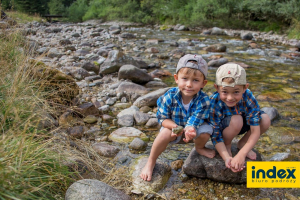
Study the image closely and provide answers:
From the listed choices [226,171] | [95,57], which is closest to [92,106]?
[226,171]

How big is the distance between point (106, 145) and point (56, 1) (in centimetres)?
4234

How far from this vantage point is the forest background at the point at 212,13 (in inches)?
577

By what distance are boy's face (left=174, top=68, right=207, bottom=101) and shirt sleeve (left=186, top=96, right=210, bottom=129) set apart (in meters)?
0.12

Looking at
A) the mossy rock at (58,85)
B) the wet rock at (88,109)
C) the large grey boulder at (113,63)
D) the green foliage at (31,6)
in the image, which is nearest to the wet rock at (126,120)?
the wet rock at (88,109)

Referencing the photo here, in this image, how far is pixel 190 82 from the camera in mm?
2338

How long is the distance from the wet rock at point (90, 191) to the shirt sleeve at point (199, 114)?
929mm

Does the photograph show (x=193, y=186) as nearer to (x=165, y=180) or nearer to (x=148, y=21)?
(x=165, y=180)

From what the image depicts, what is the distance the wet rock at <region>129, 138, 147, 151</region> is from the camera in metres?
3.14

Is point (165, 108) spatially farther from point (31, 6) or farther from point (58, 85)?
point (31, 6)

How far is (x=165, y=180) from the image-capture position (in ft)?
8.31

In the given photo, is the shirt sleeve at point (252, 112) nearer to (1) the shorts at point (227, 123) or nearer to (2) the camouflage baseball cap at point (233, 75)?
(1) the shorts at point (227, 123)

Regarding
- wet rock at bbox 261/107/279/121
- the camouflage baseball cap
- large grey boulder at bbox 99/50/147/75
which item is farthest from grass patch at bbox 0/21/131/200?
large grey boulder at bbox 99/50/147/75

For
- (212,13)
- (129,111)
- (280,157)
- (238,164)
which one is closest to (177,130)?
(238,164)

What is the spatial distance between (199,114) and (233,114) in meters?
0.36
